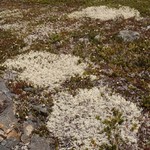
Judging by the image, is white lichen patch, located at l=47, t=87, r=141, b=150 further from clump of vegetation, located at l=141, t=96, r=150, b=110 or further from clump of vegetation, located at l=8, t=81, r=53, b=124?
clump of vegetation, located at l=141, t=96, r=150, b=110

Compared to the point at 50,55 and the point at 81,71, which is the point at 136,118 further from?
the point at 50,55

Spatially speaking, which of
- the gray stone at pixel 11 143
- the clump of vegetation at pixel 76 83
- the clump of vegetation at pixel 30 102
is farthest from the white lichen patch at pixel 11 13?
the gray stone at pixel 11 143

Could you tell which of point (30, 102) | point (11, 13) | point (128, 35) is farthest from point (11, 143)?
point (11, 13)

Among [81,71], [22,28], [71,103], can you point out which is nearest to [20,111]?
[71,103]

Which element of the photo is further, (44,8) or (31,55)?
(44,8)

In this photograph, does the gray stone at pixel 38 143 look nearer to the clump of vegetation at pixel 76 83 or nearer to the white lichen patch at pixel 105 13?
the clump of vegetation at pixel 76 83
